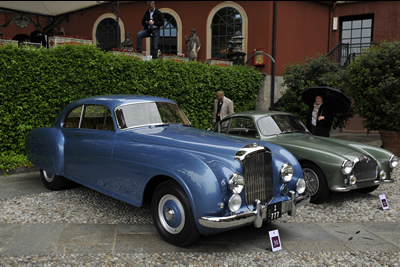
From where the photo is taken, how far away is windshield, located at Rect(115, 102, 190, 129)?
460 centimetres

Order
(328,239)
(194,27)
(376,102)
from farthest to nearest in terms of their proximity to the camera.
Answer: (194,27) → (376,102) → (328,239)

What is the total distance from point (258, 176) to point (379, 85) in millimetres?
6691

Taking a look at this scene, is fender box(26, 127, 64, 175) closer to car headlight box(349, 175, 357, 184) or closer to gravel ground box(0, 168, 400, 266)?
gravel ground box(0, 168, 400, 266)

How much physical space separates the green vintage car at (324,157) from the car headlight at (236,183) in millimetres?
2319

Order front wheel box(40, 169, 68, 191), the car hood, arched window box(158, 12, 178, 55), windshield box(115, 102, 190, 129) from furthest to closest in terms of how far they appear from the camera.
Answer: arched window box(158, 12, 178, 55) → front wheel box(40, 169, 68, 191) → the car hood → windshield box(115, 102, 190, 129)

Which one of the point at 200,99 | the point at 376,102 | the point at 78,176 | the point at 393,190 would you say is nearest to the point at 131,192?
the point at 78,176

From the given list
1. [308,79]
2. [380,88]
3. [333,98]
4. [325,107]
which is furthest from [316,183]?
[308,79]

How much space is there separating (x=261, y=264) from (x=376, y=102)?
7.39 m

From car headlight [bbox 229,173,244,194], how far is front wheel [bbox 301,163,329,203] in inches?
91.4

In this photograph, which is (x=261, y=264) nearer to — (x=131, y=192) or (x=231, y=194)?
(x=231, y=194)

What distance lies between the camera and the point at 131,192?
4.11 m

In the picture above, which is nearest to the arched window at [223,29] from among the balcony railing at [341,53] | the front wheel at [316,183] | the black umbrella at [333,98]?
the balcony railing at [341,53]

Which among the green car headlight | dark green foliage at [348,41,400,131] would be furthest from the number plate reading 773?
dark green foliage at [348,41,400,131]

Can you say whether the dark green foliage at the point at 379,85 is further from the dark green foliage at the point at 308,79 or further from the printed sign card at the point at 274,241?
the printed sign card at the point at 274,241
